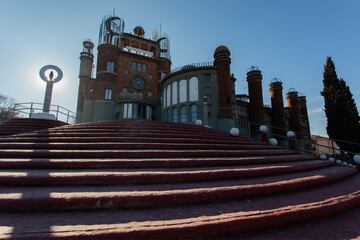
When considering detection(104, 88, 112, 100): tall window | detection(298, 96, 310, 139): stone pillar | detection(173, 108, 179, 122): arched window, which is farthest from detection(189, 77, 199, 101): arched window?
detection(298, 96, 310, 139): stone pillar

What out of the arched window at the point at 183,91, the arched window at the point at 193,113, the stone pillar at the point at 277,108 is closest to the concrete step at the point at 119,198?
the arched window at the point at 193,113

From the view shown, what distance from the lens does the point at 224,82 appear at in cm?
2353

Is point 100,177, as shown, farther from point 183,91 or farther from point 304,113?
point 304,113

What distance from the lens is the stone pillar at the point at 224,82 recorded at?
23094 millimetres

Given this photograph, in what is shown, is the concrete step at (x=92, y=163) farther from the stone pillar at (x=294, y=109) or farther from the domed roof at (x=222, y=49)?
the stone pillar at (x=294, y=109)

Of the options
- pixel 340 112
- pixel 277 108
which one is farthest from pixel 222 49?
pixel 277 108

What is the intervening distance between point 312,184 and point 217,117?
18759mm

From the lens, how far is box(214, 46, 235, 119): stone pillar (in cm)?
2309

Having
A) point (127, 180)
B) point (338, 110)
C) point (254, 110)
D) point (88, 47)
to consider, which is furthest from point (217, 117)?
point (88, 47)

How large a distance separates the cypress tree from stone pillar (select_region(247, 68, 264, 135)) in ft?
25.2

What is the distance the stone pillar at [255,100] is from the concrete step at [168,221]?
85.6 feet

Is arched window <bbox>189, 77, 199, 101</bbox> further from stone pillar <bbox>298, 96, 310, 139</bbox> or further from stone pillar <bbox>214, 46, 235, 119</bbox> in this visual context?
stone pillar <bbox>298, 96, 310, 139</bbox>

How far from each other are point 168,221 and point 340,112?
2468cm

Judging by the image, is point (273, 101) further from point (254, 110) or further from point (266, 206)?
point (266, 206)
